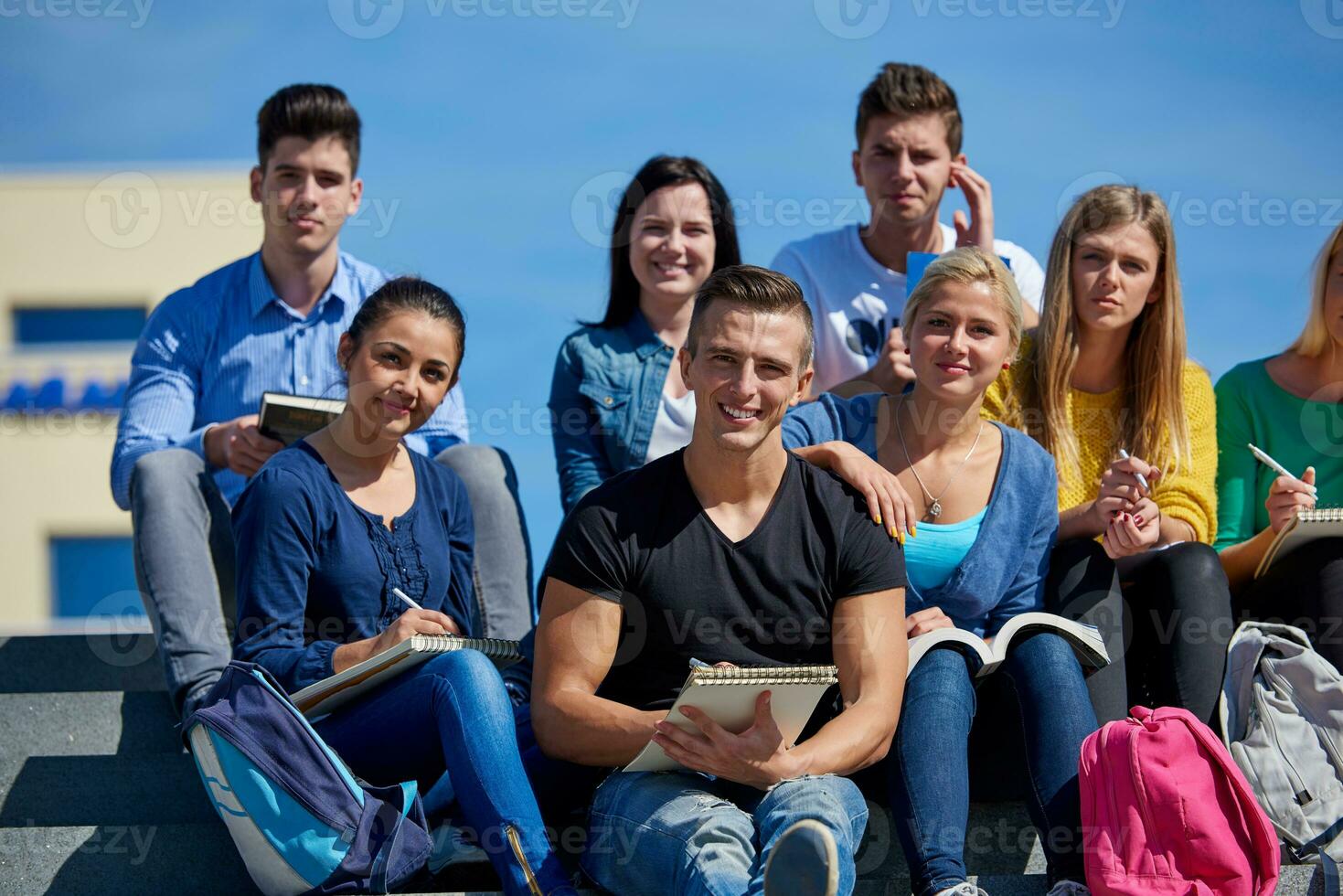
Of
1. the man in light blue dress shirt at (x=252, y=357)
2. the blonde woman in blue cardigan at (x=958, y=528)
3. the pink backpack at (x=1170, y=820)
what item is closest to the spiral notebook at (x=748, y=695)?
the blonde woman in blue cardigan at (x=958, y=528)

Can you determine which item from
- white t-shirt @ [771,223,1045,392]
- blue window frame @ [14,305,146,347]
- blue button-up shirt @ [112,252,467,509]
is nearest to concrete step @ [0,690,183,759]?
blue button-up shirt @ [112,252,467,509]

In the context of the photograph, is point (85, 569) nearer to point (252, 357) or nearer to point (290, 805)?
point (252, 357)

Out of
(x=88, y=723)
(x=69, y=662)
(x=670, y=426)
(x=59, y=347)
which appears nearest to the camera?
(x=88, y=723)

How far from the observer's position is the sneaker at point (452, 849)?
9.55 feet

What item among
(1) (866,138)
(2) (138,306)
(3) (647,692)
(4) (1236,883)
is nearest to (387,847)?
(3) (647,692)

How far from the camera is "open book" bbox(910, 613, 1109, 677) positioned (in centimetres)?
306

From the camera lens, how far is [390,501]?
11.1 ft

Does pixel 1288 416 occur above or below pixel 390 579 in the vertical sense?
above

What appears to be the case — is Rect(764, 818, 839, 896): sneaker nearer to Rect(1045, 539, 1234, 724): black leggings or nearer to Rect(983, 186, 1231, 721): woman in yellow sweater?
Rect(1045, 539, 1234, 724): black leggings

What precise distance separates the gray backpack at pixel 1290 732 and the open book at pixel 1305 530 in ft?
0.84

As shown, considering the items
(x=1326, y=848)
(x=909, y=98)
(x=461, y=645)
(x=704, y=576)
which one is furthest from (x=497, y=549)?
(x=1326, y=848)

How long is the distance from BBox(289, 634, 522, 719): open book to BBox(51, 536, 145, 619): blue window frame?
23.5 metres

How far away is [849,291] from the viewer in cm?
451

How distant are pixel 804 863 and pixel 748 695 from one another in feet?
1.06
